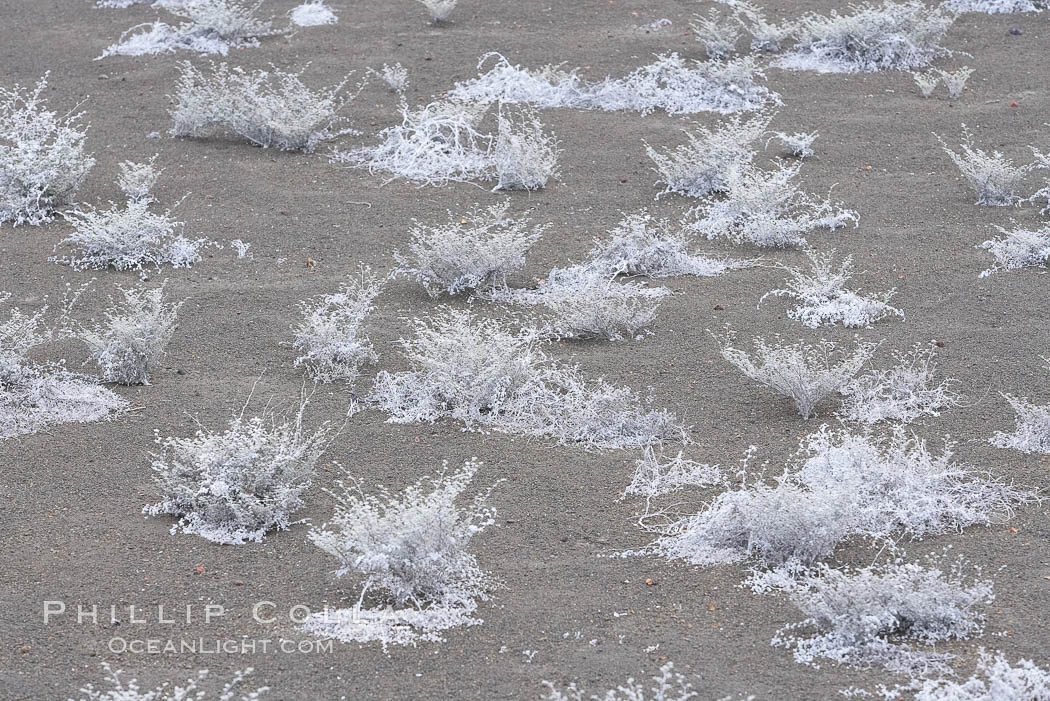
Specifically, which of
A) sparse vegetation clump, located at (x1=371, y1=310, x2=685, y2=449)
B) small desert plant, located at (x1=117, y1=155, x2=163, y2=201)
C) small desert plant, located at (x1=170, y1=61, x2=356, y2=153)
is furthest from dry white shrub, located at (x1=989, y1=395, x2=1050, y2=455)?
small desert plant, located at (x1=170, y1=61, x2=356, y2=153)

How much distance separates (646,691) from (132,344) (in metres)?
3.58

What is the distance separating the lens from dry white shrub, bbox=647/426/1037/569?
196 inches

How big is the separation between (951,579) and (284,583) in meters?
2.47

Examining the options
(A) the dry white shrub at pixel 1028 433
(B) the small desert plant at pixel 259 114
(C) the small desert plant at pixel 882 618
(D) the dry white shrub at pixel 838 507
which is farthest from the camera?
(B) the small desert plant at pixel 259 114

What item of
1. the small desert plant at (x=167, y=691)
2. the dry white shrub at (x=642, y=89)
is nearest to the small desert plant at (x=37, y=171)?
the dry white shrub at (x=642, y=89)

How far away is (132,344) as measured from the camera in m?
6.68

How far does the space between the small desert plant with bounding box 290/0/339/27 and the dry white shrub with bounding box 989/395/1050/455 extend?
29.7ft

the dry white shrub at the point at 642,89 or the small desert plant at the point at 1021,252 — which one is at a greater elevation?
the dry white shrub at the point at 642,89

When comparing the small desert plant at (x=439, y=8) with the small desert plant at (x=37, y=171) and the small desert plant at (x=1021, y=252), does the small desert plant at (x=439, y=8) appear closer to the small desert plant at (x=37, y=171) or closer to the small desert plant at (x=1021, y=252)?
the small desert plant at (x=37, y=171)

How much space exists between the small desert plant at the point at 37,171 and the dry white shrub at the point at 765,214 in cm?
433

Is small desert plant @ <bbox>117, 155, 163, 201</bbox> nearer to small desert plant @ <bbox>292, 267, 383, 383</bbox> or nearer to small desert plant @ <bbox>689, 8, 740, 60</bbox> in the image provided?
small desert plant @ <bbox>292, 267, 383, 383</bbox>

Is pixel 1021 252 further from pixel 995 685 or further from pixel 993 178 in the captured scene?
pixel 995 685

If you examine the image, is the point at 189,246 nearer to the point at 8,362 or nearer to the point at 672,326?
the point at 8,362

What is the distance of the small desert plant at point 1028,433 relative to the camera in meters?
5.88
